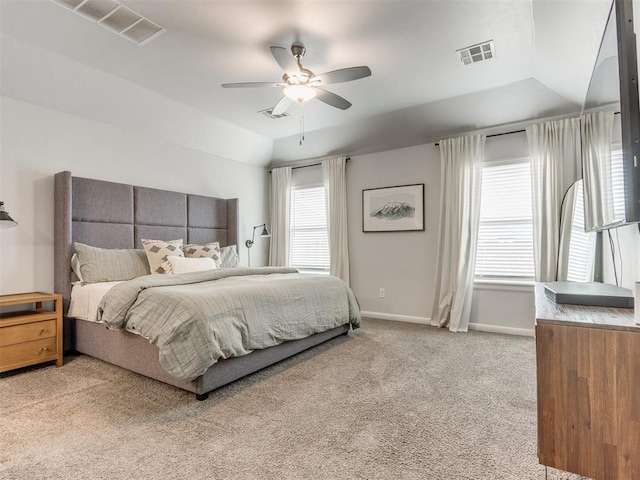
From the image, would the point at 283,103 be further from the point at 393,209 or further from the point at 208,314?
the point at 393,209

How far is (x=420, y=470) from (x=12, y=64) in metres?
4.20

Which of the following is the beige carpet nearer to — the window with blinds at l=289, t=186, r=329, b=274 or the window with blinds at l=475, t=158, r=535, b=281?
the window with blinds at l=475, t=158, r=535, b=281

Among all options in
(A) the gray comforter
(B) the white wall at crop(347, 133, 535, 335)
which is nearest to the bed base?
(A) the gray comforter

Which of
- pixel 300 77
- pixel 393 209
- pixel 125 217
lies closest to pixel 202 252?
pixel 125 217

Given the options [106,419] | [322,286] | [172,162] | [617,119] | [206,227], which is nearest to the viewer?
[617,119]

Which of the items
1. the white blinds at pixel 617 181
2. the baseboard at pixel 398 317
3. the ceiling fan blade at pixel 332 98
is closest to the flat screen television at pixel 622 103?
the white blinds at pixel 617 181

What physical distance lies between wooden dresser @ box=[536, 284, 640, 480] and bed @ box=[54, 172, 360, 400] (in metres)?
1.90

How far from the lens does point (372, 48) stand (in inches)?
115

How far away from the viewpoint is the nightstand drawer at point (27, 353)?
264cm

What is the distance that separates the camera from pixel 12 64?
9.54ft

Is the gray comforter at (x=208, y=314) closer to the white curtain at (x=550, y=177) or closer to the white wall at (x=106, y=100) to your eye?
the white wall at (x=106, y=100)

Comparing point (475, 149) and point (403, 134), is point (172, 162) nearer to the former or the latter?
point (403, 134)

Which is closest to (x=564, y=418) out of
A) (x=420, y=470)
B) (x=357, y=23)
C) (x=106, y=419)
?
(x=420, y=470)

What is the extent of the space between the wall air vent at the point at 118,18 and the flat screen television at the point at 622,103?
284cm
